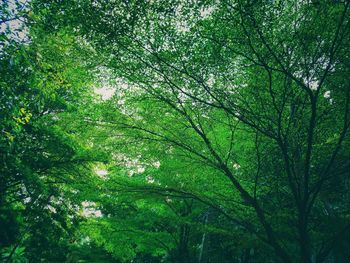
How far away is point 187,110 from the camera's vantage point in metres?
6.45

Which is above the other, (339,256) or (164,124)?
(164,124)

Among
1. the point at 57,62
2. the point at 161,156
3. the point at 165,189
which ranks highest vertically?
the point at 57,62

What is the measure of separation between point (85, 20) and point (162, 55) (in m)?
1.52

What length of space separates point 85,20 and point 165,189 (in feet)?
13.5

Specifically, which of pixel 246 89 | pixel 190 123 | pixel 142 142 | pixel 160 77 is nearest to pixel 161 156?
pixel 142 142

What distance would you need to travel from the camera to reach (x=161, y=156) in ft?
23.3

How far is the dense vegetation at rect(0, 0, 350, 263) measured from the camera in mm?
4520

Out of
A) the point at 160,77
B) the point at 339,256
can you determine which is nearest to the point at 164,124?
the point at 160,77

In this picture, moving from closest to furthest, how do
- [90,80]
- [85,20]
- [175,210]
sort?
[85,20]
[90,80]
[175,210]

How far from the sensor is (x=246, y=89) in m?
5.80

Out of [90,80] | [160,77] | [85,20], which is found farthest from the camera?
[90,80]

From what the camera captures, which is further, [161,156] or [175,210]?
[175,210]

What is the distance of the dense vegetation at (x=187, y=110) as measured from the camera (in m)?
4.52

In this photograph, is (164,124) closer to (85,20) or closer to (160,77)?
(160,77)
